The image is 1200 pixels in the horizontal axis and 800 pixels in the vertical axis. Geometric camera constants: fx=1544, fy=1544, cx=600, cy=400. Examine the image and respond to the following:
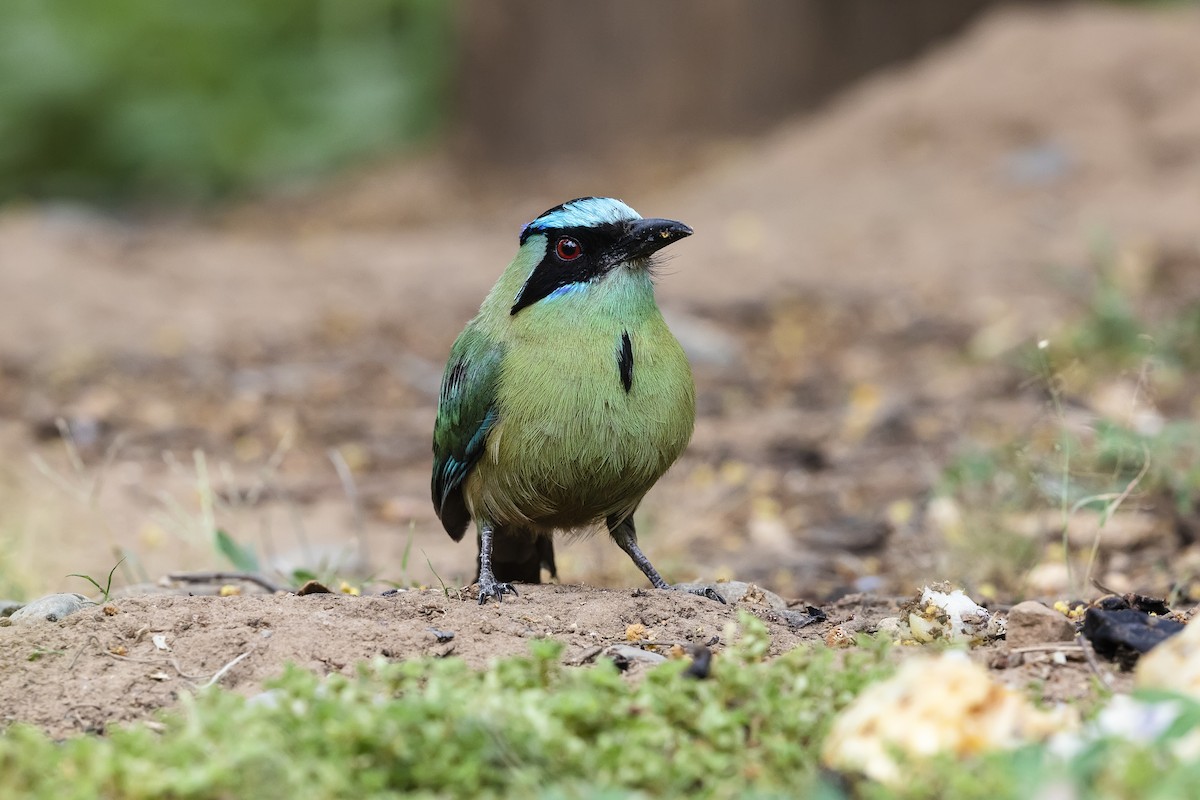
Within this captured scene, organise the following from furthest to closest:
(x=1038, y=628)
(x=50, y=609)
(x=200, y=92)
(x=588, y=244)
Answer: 1. (x=200, y=92)
2. (x=588, y=244)
3. (x=50, y=609)
4. (x=1038, y=628)

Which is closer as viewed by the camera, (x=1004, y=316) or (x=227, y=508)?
(x=227, y=508)

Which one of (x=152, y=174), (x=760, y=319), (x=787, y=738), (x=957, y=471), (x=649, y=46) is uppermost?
(x=649, y=46)

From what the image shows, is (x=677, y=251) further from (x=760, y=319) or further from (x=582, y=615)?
(x=582, y=615)

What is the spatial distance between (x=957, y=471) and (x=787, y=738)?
106 inches

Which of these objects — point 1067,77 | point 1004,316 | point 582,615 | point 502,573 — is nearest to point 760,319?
point 1004,316

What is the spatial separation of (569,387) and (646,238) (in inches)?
18.3

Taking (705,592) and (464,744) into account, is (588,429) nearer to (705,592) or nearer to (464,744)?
(705,592)

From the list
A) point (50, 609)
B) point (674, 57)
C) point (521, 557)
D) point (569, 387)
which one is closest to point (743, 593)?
point (569, 387)

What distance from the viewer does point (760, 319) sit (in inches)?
336

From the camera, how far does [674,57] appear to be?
460 inches

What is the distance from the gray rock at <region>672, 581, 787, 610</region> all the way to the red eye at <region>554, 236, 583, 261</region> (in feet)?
2.98

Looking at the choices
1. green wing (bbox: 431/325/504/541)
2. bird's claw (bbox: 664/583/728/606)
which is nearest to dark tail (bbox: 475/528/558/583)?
green wing (bbox: 431/325/504/541)

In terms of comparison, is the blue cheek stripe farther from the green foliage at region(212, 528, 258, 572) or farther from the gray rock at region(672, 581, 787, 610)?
the green foliage at region(212, 528, 258, 572)

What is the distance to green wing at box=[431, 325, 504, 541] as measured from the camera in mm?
3982
